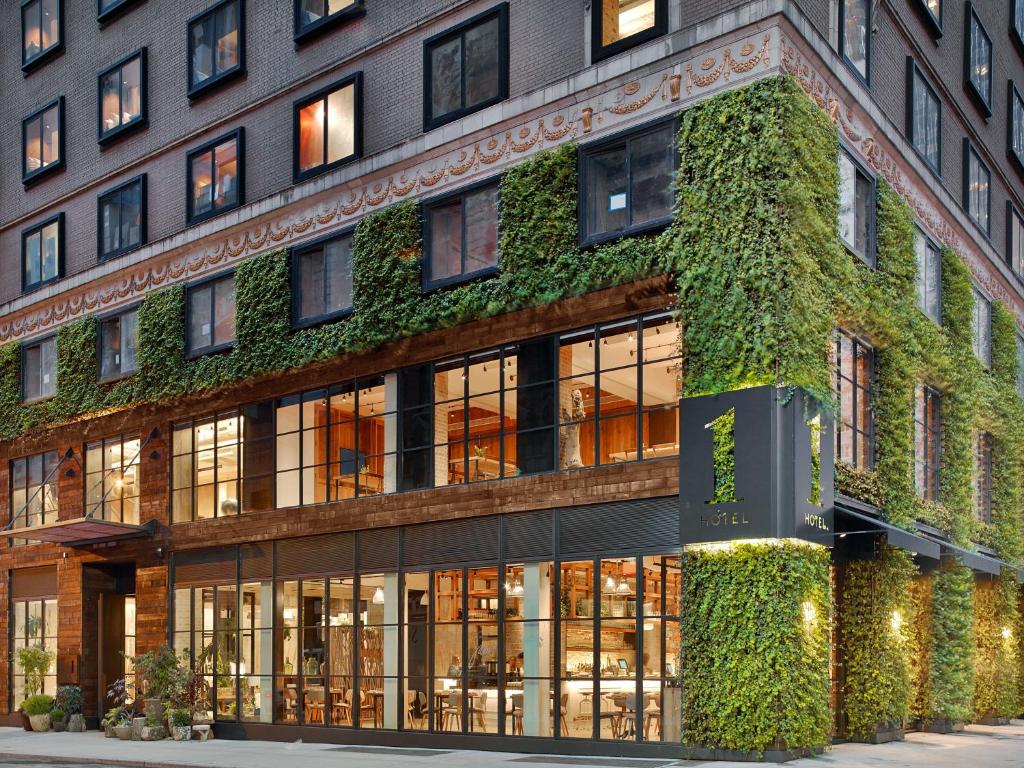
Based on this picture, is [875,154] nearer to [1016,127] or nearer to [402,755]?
[1016,127]

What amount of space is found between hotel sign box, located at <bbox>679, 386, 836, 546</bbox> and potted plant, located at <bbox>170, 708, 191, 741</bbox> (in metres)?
13.6

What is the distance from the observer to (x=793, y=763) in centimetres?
1933

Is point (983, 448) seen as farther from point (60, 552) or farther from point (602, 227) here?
point (60, 552)

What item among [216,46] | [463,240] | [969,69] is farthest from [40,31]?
[969,69]

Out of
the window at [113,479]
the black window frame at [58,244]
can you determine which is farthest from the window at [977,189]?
the black window frame at [58,244]

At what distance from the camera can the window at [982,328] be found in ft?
101

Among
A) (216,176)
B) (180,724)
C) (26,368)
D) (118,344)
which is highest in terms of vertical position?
(216,176)

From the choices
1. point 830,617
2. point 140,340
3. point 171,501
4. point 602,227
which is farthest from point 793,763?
point 140,340

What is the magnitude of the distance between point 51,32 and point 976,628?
3014cm

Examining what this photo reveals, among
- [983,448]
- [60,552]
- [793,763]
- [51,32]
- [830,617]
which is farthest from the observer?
[51,32]

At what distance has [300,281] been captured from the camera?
28828mm

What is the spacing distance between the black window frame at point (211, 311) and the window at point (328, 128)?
3271 millimetres

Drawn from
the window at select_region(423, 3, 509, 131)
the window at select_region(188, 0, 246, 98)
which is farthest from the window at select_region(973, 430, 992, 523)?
the window at select_region(188, 0, 246, 98)

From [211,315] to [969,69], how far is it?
19.4 m
